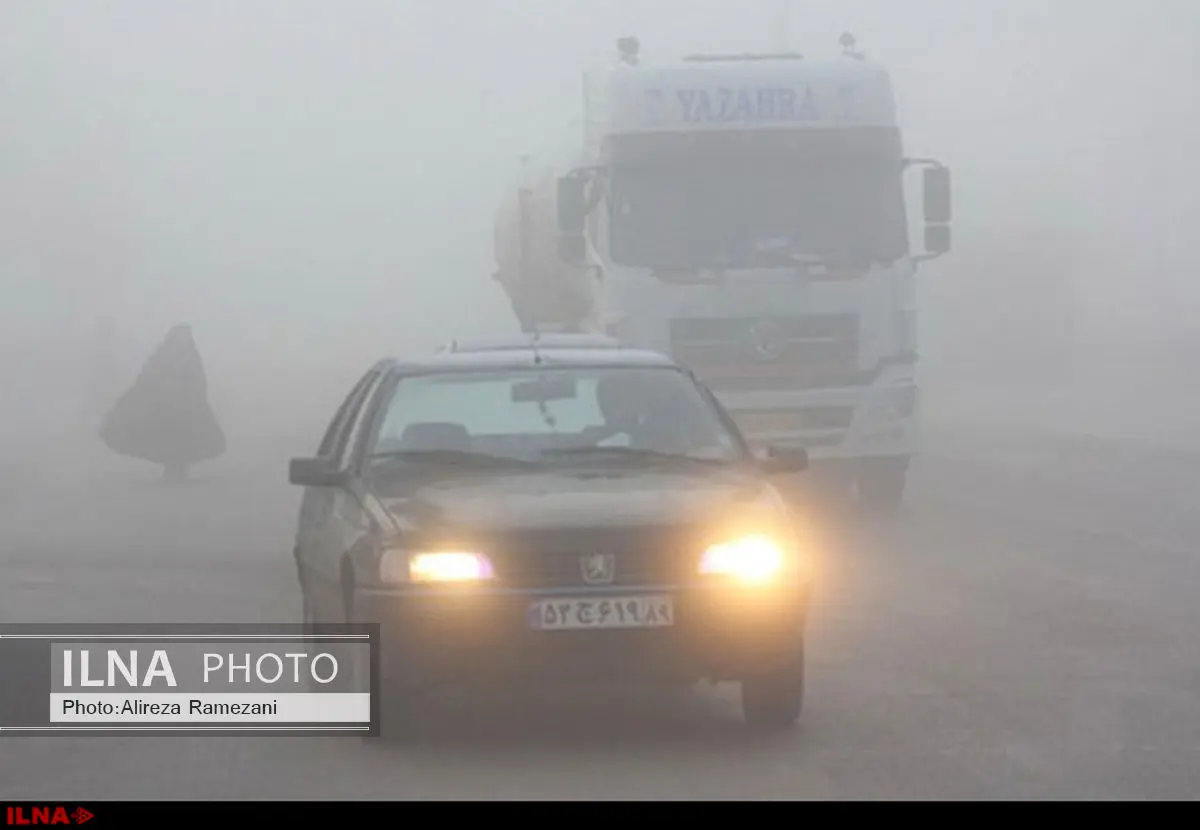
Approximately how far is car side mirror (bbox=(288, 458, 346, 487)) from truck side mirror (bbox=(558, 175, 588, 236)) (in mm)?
10137

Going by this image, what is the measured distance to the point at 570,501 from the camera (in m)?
9.10

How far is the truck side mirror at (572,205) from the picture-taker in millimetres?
20156

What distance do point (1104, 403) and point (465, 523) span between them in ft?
99.1

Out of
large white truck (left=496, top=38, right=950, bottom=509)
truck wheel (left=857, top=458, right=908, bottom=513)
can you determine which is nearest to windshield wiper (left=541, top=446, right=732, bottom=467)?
large white truck (left=496, top=38, right=950, bottom=509)

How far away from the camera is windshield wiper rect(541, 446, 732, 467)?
9.97m

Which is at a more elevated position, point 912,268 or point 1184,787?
point 912,268

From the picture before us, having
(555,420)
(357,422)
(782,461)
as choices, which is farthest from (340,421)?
(782,461)

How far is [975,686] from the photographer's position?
10469 millimetres

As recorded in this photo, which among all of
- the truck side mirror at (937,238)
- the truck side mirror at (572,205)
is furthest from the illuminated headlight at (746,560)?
the truck side mirror at (937,238)

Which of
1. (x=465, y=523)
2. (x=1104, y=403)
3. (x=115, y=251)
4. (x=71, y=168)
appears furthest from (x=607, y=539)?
(x=71, y=168)

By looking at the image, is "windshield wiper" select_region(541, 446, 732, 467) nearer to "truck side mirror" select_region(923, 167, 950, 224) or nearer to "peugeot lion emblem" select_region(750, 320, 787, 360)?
"peugeot lion emblem" select_region(750, 320, 787, 360)

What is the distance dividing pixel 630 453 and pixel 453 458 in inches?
27.4
